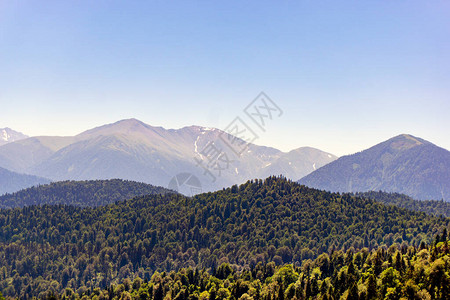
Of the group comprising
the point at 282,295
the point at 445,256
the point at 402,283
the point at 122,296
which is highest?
the point at 445,256

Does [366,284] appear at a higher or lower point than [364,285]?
higher

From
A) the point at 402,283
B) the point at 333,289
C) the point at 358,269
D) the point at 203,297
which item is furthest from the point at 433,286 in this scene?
the point at 203,297

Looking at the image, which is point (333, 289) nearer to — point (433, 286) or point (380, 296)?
point (380, 296)

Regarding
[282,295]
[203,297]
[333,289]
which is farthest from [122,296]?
[333,289]

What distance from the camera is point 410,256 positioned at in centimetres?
18262

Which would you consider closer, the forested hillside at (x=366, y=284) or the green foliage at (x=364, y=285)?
A: the green foliage at (x=364, y=285)

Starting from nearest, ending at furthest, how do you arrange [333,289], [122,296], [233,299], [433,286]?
[433,286] → [333,289] → [233,299] → [122,296]

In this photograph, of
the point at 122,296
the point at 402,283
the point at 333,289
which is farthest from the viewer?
the point at 122,296

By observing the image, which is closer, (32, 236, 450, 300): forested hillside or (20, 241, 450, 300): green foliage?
(20, 241, 450, 300): green foliage

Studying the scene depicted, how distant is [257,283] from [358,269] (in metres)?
47.6

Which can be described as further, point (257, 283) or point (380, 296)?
point (257, 283)

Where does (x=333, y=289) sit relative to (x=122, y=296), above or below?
above

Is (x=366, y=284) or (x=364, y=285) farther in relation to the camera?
(x=364, y=285)

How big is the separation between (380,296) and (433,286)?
1465cm
